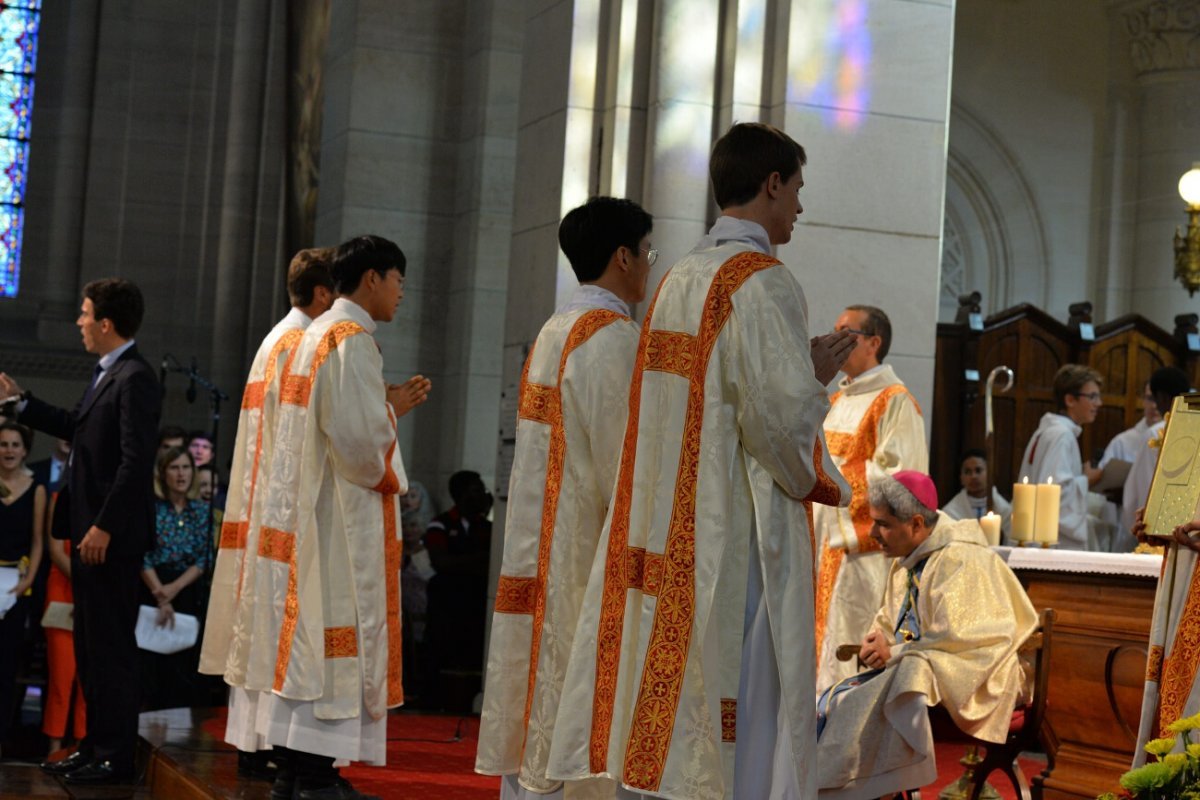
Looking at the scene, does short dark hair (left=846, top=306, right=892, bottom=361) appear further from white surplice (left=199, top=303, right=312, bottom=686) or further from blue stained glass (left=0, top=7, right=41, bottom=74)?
blue stained glass (left=0, top=7, right=41, bottom=74)

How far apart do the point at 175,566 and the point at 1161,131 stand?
10.9m

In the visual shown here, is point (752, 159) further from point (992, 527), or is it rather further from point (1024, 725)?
point (992, 527)

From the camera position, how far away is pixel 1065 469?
8789 millimetres

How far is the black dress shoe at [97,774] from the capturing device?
6336 millimetres

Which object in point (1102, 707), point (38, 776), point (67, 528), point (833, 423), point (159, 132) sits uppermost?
point (159, 132)

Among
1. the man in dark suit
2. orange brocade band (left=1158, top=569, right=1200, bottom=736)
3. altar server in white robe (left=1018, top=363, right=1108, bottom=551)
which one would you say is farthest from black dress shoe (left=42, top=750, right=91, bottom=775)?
altar server in white robe (left=1018, top=363, right=1108, bottom=551)

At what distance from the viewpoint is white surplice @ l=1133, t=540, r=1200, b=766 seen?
4.62m

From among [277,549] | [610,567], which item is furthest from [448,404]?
[610,567]

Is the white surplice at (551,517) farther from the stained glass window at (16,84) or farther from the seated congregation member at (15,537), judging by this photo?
the stained glass window at (16,84)

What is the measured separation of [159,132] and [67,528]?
864 centimetres

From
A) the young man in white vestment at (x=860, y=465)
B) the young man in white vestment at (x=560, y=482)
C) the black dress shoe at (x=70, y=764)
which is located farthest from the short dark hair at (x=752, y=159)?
the black dress shoe at (x=70, y=764)

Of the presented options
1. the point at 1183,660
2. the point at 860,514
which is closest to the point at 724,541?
the point at 1183,660

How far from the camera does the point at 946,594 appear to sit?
5.36 m

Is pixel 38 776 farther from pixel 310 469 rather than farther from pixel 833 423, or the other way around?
pixel 833 423
